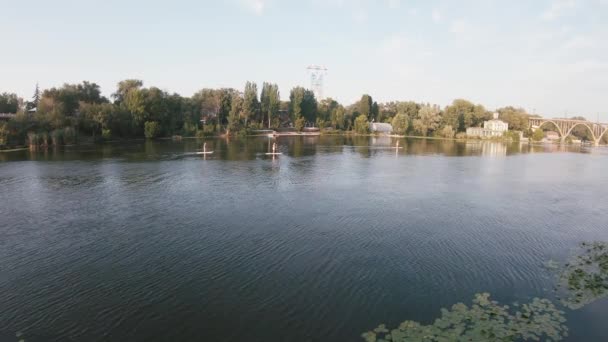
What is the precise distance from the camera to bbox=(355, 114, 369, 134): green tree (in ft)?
423

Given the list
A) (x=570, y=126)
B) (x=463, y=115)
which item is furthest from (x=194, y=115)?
(x=570, y=126)

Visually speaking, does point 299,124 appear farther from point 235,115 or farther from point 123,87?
point 123,87

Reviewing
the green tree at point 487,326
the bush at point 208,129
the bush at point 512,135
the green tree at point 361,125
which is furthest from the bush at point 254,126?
the green tree at point 487,326

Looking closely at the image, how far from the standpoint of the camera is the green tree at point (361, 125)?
423ft

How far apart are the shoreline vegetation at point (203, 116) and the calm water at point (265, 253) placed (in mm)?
40949

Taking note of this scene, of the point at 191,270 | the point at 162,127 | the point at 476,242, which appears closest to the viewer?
the point at 191,270

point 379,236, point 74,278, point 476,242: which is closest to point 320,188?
point 379,236

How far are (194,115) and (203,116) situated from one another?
781 centimetres

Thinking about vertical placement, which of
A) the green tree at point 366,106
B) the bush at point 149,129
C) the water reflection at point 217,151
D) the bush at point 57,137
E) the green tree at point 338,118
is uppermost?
the green tree at point 366,106

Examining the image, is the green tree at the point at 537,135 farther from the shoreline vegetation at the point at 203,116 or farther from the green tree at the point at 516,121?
the green tree at the point at 516,121

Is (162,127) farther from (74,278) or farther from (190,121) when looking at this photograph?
(74,278)

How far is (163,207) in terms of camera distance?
22.0 m

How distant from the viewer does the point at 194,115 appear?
99.7 meters

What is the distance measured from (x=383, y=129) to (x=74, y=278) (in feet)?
417
